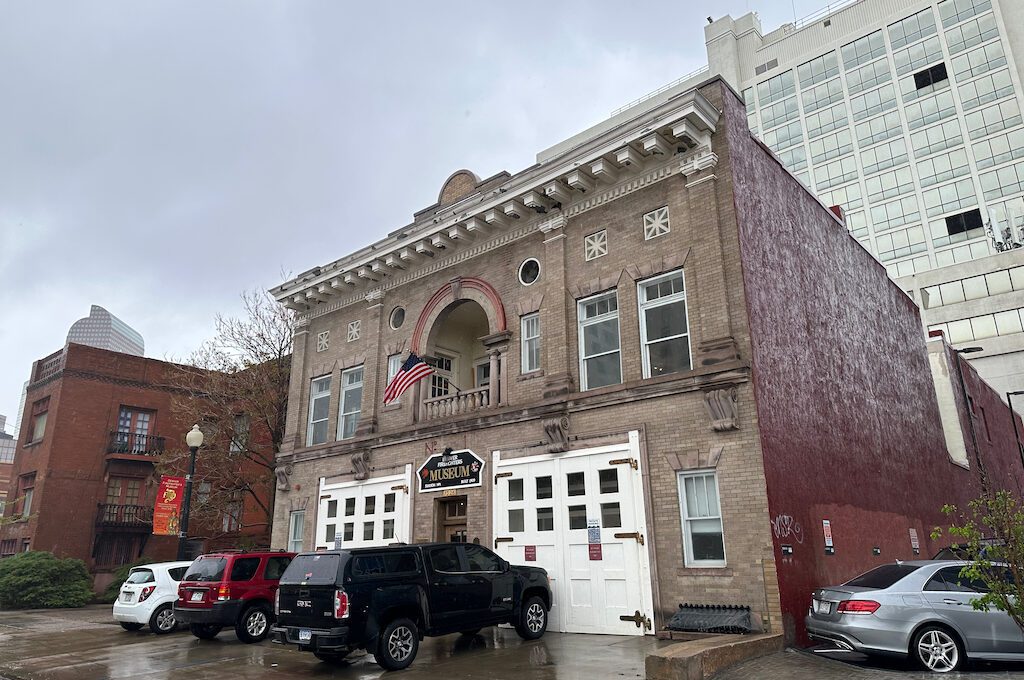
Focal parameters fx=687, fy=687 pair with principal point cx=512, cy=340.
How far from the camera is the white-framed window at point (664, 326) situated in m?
14.3

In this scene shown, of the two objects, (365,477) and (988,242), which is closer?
(365,477)

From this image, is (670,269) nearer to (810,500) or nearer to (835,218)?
(810,500)

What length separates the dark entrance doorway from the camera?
56.3ft

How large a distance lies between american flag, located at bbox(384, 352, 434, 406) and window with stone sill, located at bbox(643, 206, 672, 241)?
6.66 metres

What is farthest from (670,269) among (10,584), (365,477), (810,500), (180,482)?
(10,584)

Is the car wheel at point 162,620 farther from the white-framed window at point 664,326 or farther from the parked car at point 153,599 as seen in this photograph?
the white-framed window at point 664,326

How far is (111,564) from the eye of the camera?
98.2 ft

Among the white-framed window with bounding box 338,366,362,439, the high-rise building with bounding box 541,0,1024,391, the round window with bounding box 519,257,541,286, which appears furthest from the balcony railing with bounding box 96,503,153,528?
the high-rise building with bounding box 541,0,1024,391

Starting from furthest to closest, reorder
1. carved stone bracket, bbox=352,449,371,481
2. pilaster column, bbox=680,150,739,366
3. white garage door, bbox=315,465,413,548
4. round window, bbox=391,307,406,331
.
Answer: round window, bbox=391,307,406,331 < carved stone bracket, bbox=352,449,371,481 < white garage door, bbox=315,465,413,548 < pilaster column, bbox=680,150,739,366

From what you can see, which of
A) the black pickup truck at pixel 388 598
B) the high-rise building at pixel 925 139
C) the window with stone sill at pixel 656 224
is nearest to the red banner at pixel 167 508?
the black pickup truck at pixel 388 598

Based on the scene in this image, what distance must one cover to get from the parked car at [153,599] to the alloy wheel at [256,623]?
2954 mm

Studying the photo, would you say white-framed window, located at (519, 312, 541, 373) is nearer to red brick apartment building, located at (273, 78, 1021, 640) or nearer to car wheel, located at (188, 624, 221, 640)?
red brick apartment building, located at (273, 78, 1021, 640)

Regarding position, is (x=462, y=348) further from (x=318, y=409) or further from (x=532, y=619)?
(x=532, y=619)

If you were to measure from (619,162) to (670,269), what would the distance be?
2.82m
